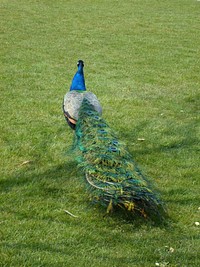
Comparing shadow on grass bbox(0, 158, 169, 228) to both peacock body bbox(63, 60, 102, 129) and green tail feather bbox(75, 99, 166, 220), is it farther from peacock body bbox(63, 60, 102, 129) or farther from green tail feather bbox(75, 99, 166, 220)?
peacock body bbox(63, 60, 102, 129)

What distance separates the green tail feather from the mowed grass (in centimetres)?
24

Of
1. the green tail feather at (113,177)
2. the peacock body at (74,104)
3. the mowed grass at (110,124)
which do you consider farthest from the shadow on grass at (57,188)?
the peacock body at (74,104)

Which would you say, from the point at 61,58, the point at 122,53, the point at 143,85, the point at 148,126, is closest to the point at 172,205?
the point at 148,126

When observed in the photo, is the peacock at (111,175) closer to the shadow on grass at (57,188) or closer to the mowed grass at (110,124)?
the shadow on grass at (57,188)

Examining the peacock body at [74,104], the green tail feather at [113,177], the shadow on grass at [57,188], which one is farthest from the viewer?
the peacock body at [74,104]

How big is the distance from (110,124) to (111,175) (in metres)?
2.64

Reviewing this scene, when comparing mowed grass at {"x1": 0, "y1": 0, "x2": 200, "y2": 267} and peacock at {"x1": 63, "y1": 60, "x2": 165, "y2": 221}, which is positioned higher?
peacock at {"x1": 63, "y1": 60, "x2": 165, "y2": 221}

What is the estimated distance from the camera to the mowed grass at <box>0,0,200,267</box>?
11.4 ft

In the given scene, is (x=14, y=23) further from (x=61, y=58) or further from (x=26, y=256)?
(x=26, y=256)

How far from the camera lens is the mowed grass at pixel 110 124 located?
347 cm

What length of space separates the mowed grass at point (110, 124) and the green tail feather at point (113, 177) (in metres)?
0.24

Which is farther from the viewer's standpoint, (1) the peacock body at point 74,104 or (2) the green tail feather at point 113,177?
(1) the peacock body at point 74,104

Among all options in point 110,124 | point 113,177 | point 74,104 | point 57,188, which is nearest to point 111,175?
point 113,177

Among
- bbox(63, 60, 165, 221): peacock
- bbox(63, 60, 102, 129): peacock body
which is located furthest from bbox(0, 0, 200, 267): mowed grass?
bbox(63, 60, 102, 129): peacock body
